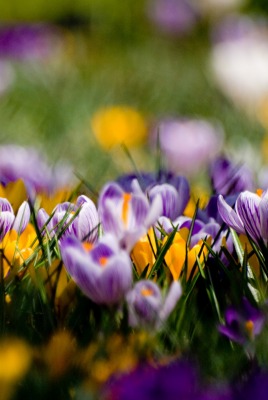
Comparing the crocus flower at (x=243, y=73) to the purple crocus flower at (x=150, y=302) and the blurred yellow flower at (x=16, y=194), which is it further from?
the purple crocus flower at (x=150, y=302)

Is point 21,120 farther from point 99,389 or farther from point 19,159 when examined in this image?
point 99,389

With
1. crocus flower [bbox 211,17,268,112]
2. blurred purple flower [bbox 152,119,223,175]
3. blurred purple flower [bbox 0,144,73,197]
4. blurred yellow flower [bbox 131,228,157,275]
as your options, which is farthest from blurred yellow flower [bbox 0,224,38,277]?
crocus flower [bbox 211,17,268,112]

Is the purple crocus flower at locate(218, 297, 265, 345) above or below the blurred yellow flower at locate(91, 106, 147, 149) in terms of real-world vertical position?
above

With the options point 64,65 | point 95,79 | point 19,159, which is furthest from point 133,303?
point 64,65

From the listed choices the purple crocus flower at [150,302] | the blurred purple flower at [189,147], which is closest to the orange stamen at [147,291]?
the purple crocus flower at [150,302]

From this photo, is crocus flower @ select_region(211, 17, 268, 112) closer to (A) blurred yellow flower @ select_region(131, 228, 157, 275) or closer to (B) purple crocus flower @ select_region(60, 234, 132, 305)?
(A) blurred yellow flower @ select_region(131, 228, 157, 275)

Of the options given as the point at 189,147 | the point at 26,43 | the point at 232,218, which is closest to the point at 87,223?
the point at 232,218
